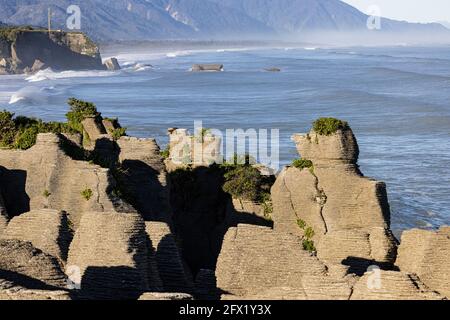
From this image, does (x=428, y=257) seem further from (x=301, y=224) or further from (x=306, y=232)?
(x=301, y=224)

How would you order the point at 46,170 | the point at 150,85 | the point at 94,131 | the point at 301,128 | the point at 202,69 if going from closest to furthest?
the point at 46,170 < the point at 94,131 < the point at 301,128 < the point at 150,85 < the point at 202,69

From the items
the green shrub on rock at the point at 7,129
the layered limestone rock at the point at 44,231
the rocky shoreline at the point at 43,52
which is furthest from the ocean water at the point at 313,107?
the layered limestone rock at the point at 44,231

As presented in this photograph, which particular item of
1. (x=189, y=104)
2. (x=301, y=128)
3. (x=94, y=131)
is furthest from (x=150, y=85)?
(x=94, y=131)

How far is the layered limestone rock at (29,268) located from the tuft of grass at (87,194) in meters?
5.54

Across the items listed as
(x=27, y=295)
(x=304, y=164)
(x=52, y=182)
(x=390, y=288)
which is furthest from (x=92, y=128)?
(x=27, y=295)

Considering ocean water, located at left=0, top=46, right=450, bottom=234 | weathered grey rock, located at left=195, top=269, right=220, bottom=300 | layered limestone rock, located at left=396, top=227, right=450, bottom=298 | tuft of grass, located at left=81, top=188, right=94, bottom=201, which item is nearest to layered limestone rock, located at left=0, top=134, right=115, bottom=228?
tuft of grass, located at left=81, top=188, right=94, bottom=201

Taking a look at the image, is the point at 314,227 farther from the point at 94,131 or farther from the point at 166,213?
the point at 94,131

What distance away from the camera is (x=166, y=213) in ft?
66.6

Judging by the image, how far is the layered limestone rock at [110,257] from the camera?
37.8 ft

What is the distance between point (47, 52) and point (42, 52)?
3.30ft

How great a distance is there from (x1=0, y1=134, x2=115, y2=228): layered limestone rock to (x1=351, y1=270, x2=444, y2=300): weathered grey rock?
21.6 ft

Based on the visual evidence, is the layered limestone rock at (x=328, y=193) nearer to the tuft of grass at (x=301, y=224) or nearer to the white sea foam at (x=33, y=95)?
the tuft of grass at (x=301, y=224)

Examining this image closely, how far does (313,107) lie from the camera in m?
→ 86.9

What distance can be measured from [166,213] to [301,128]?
4677cm
